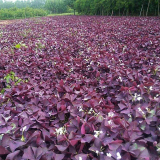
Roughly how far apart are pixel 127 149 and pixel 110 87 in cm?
119

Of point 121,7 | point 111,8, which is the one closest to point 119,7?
point 121,7

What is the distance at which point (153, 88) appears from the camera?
177 cm

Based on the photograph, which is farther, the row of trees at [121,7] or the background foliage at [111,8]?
the background foliage at [111,8]

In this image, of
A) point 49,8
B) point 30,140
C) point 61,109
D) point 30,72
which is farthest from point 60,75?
point 49,8

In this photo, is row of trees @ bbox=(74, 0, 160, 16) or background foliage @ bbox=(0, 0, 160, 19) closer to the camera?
row of trees @ bbox=(74, 0, 160, 16)

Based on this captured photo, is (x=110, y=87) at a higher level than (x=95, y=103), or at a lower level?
lower

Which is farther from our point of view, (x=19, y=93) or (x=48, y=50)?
(x=48, y=50)

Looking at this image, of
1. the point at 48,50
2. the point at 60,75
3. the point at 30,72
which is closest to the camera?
the point at 60,75

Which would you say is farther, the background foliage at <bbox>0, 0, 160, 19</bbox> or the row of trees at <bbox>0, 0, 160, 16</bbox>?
the background foliage at <bbox>0, 0, 160, 19</bbox>

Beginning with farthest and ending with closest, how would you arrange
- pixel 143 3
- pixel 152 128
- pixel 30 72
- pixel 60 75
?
pixel 143 3 < pixel 30 72 < pixel 60 75 < pixel 152 128

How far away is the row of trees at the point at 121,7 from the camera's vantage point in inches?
771

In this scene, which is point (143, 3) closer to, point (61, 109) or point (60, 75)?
point (60, 75)

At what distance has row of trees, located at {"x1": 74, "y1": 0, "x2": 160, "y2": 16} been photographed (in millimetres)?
19578

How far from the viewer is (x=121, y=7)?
22.1m
